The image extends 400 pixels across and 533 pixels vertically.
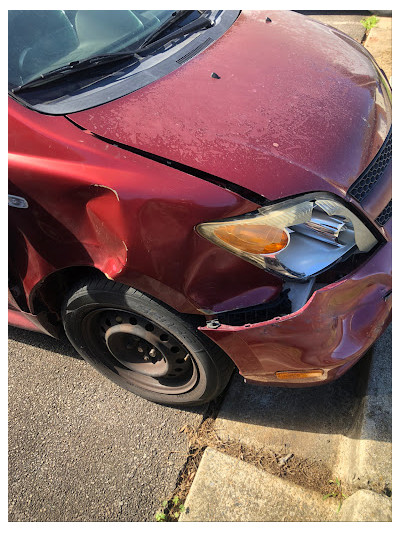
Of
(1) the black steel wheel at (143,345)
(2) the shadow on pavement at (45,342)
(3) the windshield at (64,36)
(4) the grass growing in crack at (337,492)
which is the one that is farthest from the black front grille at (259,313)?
(3) the windshield at (64,36)

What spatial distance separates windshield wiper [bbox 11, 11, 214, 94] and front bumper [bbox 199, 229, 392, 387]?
4.10 ft

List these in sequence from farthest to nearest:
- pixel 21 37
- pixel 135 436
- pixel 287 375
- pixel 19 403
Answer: pixel 19 403 < pixel 135 436 < pixel 21 37 < pixel 287 375

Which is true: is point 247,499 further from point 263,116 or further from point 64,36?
point 64,36

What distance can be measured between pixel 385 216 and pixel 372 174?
18 cm

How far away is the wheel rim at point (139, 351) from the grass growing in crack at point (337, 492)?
0.72m

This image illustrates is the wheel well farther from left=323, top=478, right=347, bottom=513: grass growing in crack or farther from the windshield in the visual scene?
left=323, top=478, right=347, bottom=513: grass growing in crack

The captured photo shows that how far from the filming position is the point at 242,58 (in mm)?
2107

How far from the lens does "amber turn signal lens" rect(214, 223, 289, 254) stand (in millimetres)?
1603

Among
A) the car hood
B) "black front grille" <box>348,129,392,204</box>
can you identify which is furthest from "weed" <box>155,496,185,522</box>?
"black front grille" <box>348,129,392,204</box>

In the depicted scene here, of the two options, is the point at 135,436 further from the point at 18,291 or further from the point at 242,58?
the point at 242,58

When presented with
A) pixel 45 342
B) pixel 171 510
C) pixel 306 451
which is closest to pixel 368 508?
pixel 306 451

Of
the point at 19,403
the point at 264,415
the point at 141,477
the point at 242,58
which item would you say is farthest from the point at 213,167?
the point at 19,403

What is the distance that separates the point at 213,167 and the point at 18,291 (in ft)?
3.67

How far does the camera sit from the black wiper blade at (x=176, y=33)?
2.18 metres
